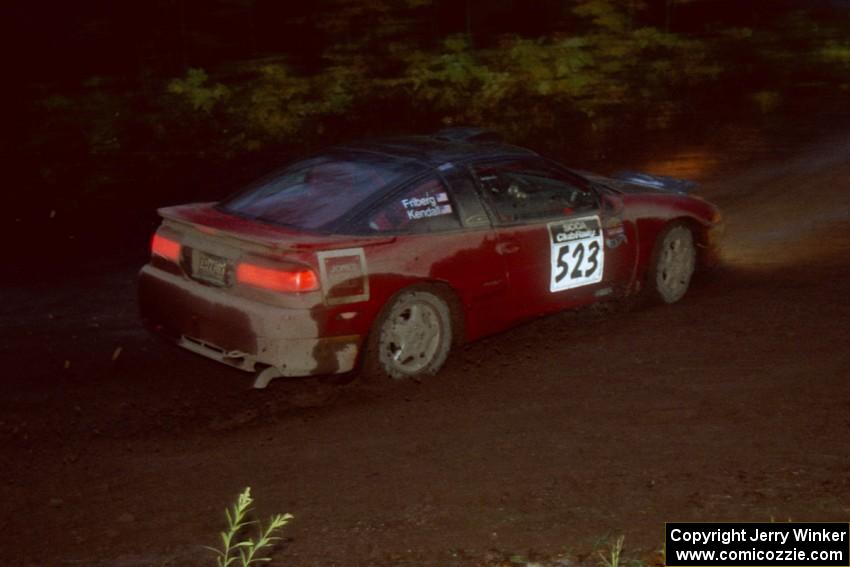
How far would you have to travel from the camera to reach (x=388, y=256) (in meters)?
7.12

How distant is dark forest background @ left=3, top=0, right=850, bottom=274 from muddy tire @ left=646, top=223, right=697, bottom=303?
17.3 ft

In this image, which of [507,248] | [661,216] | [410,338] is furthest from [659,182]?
[410,338]

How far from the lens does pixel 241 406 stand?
23.3 feet

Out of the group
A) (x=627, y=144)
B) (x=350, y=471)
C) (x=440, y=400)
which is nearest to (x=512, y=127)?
(x=627, y=144)

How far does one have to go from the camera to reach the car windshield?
727 centimetres

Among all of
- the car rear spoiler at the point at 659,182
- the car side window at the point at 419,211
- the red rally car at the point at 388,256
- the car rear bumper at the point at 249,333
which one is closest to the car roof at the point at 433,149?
the red rally car at the point at 388,256

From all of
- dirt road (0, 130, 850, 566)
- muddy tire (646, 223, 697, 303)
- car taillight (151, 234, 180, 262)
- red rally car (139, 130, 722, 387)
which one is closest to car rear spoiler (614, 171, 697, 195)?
muddy tire (646, 223, 697, 303)

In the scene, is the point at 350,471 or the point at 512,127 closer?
the point at 350,471

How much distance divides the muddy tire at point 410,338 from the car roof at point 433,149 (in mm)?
955

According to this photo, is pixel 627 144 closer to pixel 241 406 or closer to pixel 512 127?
pixel 512 127

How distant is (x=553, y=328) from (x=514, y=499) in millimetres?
3172

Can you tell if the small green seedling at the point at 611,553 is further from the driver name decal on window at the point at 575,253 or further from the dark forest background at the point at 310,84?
the dark forest background at the point at 310,84

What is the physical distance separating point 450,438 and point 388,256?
49.2 inches

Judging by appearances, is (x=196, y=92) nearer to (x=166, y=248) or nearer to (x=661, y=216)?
(x=166, y=248)
